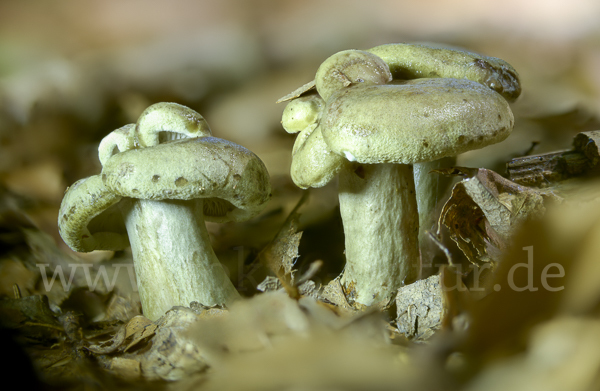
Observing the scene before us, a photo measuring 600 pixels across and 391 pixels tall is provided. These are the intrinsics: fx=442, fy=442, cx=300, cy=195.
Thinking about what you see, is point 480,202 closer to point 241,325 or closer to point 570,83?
point 570,83

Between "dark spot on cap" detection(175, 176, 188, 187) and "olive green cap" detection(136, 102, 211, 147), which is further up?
"olive green cap" detection(136, 102, 211, 147)

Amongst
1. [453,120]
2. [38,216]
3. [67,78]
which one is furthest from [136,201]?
[453,120]

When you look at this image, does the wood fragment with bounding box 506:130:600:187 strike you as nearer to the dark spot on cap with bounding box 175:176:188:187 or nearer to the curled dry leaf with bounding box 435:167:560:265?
the curled dry leaf with bounding box 435:167:560:265

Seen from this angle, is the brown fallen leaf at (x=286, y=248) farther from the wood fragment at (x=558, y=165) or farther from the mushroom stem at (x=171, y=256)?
the wood fragment at (x=558, y=165)

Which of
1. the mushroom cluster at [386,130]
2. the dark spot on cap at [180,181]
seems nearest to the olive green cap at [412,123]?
the mushroom cluster at [386,130]

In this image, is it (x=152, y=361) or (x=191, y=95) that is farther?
(x=191, y=95)

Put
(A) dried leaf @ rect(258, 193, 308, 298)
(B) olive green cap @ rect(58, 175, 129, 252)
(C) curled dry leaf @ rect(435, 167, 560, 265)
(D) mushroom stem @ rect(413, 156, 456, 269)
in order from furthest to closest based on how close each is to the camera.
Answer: (D) mushroom stem @ rect(413, 156, 456, 269) < (A) dried leaf @ rect(258, 193, 308, 298) < (B) olive green cap @ rect(58, 175, 129, 252) < (C) curled dry leaf @ rect(435, 167, 560, 265)

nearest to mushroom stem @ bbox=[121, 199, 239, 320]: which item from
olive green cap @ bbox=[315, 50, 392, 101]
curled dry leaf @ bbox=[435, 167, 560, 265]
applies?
olive green cap @ bbox=[315, 50, 392, 101]
